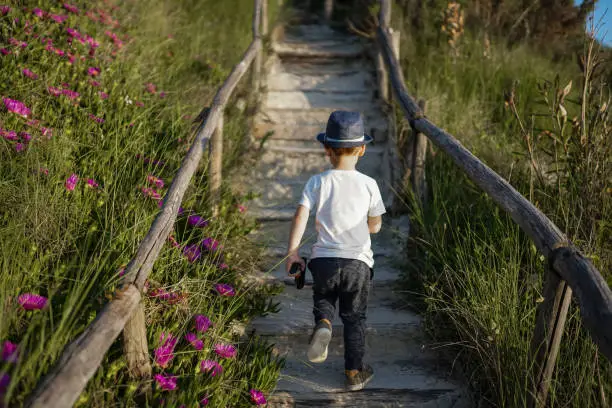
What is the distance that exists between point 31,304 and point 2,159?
133 cm

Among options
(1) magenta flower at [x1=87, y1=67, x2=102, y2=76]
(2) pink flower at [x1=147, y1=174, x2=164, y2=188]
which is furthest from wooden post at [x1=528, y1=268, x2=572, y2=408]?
(1) magenta flower at [x1=87, y1=67, x2=102, y2=76]

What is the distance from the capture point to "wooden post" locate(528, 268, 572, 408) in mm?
2648

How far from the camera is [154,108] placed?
17.0 feet

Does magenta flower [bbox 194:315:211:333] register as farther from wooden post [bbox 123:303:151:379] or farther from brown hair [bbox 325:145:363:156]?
brown hair [bbox 325:145:363:156]

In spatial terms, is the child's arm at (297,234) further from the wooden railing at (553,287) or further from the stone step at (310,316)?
the wooden railing at (553,287)

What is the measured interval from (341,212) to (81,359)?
167 cm

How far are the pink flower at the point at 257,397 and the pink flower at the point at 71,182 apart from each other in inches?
56.7

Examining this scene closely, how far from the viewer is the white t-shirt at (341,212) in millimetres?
3338

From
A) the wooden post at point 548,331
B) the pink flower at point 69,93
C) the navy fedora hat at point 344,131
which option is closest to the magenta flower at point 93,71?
the pink flower at point 69,93

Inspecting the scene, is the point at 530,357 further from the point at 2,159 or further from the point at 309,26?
the point at 309,26

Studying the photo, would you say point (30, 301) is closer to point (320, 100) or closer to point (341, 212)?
point (341, 212)

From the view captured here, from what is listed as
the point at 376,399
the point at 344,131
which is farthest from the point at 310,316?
the point at 344,131

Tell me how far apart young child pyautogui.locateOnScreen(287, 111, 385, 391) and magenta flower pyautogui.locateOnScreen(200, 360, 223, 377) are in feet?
1.99

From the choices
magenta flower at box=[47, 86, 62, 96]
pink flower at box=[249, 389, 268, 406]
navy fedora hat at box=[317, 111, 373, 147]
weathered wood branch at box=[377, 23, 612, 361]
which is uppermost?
navy fedora hat at box=[317, 111, 373, 147]
